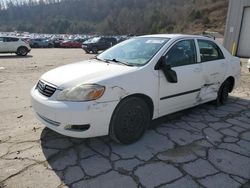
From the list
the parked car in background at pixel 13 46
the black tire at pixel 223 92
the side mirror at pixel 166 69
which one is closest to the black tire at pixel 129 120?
the side mirror at pixel 166 69

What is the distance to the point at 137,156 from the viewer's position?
134 inches

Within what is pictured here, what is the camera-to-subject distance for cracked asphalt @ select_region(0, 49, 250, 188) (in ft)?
9.48

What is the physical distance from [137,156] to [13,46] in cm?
1683

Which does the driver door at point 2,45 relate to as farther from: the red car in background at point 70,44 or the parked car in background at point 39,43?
the red car in background at point 70,44

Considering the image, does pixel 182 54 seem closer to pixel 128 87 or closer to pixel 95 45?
pixel 128 87

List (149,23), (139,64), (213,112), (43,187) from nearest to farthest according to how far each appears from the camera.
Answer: (43,187) → (139,64) → (213,112) → (149,23)

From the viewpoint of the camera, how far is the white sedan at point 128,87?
10.5ft

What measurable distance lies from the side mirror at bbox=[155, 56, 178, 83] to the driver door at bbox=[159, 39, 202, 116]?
0.10 ft

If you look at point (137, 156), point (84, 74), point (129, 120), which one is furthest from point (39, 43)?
point (137, 156)

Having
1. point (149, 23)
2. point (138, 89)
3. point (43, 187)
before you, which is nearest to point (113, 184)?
point (43, 187)

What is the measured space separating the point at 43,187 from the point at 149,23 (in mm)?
71685

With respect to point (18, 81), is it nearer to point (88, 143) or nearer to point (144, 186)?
point (88, 143)

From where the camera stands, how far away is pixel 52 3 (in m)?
111

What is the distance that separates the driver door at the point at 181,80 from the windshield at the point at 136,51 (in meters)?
0.25
